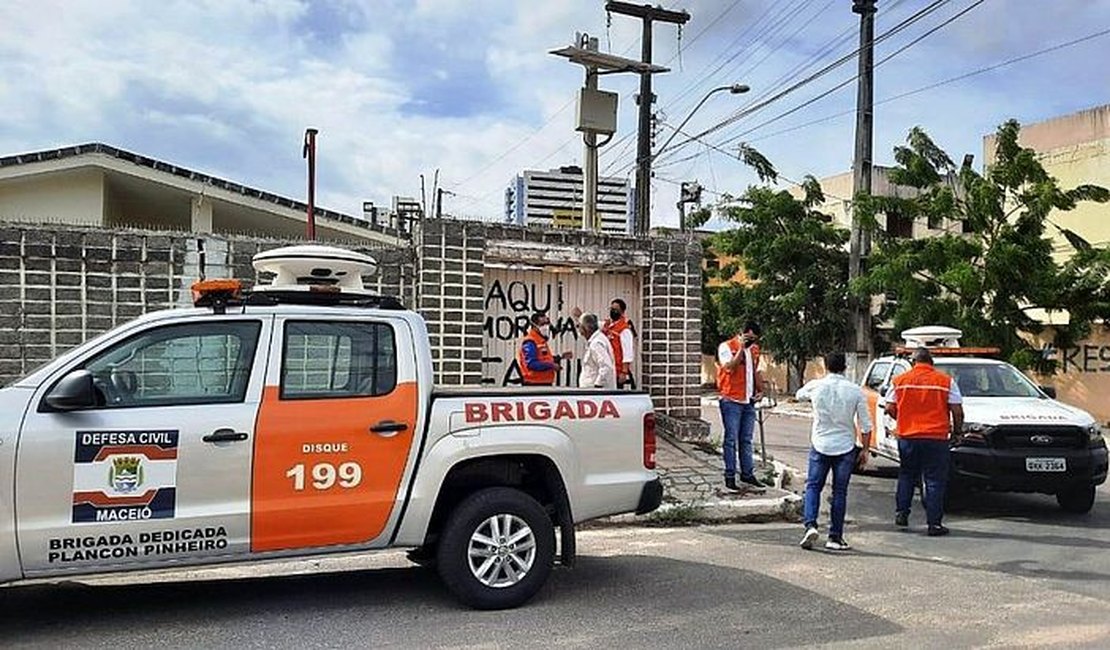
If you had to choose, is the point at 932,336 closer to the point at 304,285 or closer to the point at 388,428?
the point at 304,285

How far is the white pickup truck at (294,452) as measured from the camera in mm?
5137

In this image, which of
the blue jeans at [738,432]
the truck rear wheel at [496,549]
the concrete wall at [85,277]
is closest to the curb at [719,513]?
the blue jeans at [738,432]

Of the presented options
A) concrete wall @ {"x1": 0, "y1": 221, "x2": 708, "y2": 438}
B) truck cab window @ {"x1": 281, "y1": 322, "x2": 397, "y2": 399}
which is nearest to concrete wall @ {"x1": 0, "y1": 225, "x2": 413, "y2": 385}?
concrete wall @ {"x1": 0, "y1": 221, "x2": 708, "y2": 438}

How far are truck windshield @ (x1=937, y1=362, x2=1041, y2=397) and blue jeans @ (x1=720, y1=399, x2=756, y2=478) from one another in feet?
8.23

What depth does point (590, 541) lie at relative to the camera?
8125 millimetres

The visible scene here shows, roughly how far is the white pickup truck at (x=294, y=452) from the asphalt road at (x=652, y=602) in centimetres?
42

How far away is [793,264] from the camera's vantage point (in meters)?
24.5

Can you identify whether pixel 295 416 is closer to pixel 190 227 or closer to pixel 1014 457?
pixel 1014 457

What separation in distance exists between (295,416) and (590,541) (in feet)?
10.9

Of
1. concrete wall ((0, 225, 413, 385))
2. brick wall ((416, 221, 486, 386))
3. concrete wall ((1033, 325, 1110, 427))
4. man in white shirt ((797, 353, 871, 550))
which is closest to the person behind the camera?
man in white shirt ((797, 353, 871, 550))

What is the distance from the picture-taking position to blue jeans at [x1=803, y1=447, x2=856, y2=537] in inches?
315

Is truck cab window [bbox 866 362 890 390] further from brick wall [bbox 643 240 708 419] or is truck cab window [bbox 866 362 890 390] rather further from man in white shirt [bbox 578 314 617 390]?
man in white shirt [bbox 578 314 617 390]

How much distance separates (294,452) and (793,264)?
2047 centimetres

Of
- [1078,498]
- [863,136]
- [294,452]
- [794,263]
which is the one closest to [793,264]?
[794,263]
